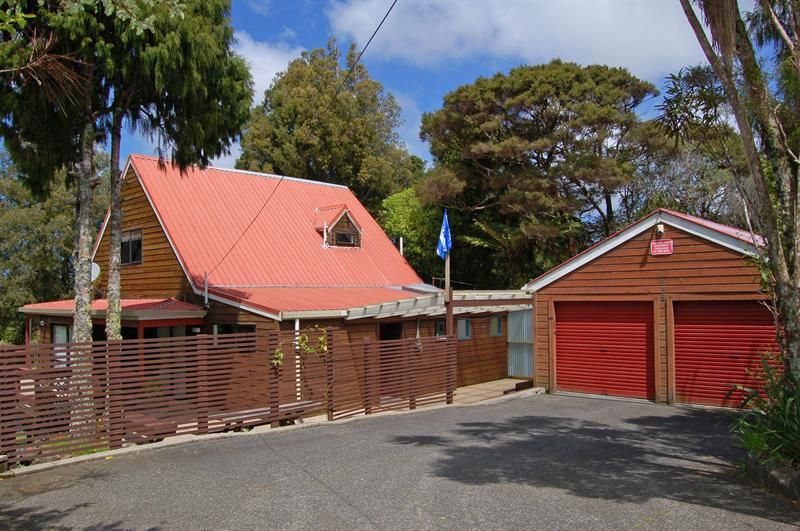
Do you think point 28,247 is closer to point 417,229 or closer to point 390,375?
point 417,229

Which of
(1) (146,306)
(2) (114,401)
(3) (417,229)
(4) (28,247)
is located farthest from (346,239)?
(4) (28,247)

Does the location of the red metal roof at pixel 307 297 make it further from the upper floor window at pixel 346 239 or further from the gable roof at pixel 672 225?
the gable roof at pixel 672 225

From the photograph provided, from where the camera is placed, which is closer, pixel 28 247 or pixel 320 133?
pixel 28 247

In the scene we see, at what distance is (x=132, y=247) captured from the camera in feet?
67.9

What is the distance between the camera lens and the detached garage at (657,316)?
44.5 ft

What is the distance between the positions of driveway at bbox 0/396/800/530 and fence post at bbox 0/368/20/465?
0.62 meters

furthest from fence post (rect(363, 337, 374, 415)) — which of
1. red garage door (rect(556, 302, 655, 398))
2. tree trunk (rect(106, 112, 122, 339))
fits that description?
red garage door (rect(556, 302, 655, 398))

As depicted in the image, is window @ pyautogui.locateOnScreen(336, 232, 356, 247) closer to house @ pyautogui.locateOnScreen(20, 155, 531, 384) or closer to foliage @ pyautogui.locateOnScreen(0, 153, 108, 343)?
Answer: house @ pyautogui.locateOnScreen(20, 155, 531, 384)

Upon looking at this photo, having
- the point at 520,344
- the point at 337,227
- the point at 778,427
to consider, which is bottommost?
the point at 520,344

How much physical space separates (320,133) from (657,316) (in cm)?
2433

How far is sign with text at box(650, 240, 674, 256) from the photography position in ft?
47.2

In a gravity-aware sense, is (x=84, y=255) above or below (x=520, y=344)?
above

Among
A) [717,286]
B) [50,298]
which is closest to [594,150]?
[717,286]

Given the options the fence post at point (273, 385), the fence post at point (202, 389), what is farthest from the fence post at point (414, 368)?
the fence post at point (202, 389)
